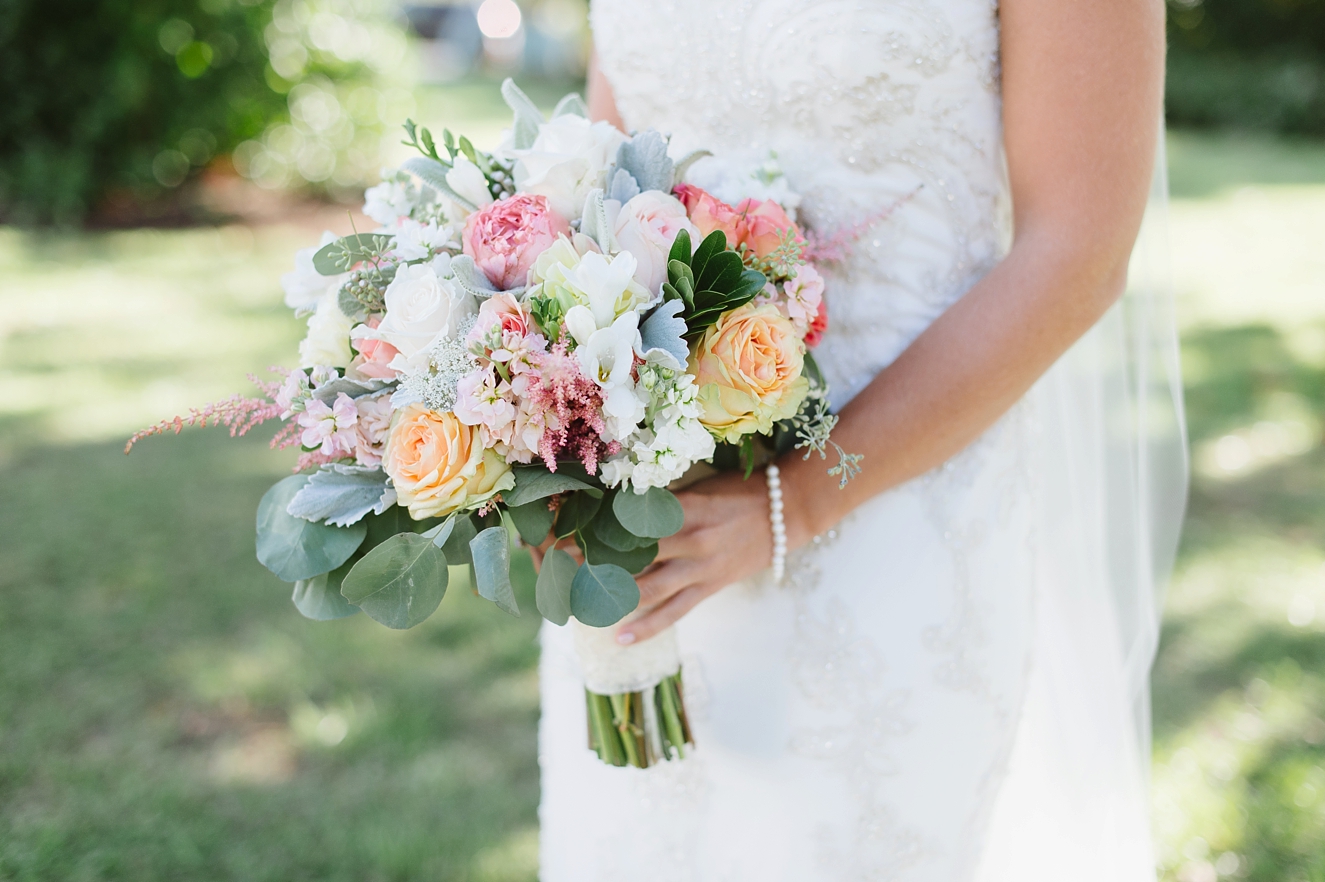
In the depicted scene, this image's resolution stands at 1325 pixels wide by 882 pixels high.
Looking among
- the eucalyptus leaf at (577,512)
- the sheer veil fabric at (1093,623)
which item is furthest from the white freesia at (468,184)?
the sheer veil fabric at (1093,623)

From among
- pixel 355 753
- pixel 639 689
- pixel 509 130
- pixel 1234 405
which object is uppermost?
pixel 509 130

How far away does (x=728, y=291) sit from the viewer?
1329 mm

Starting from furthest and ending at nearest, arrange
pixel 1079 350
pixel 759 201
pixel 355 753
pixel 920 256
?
pixel 355 753 → pixel 1079 350 → pixel 920 256 → pixel 759 201

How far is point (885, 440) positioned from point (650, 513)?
0.46 meters

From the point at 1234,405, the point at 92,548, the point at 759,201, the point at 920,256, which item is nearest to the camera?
the point at 759,201

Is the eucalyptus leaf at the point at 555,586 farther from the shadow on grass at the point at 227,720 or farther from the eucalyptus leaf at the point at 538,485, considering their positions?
the shadow on grass at the point at 227,720

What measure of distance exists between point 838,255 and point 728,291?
0.35 m

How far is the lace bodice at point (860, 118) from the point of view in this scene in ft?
5.07

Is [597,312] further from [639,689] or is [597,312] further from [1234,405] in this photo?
[1234,405]

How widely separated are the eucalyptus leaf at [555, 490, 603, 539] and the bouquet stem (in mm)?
327

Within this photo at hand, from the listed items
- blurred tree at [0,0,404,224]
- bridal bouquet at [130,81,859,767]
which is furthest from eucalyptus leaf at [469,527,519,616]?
blurred tree at [0,0,404,224]

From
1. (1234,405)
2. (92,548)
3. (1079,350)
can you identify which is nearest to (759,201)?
(1079,350)

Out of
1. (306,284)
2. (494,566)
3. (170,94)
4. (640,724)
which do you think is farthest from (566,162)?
(170,94)

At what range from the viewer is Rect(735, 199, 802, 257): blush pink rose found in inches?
57.0
